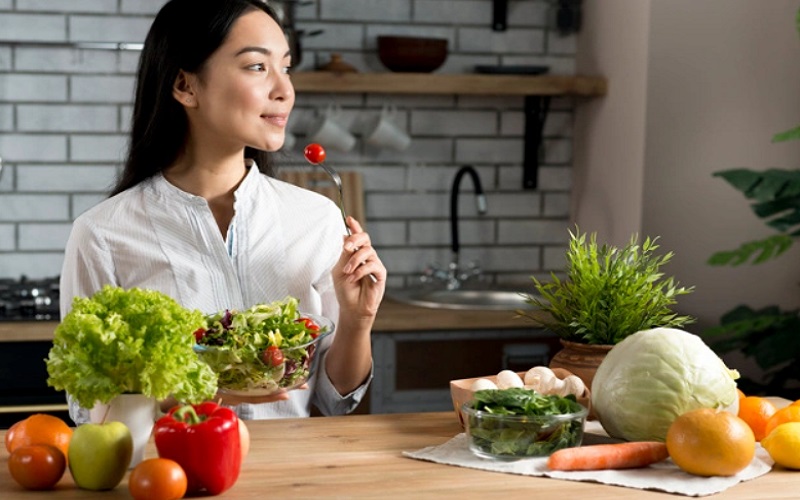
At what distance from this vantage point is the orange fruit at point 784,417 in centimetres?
194

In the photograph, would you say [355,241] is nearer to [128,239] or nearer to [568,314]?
[568,314]

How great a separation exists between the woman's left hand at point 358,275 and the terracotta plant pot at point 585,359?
0.39 metres

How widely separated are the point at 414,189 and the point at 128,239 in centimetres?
197

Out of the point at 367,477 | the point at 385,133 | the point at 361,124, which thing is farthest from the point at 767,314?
the point at 367,477

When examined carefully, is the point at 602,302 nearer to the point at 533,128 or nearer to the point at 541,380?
the point at 541,380

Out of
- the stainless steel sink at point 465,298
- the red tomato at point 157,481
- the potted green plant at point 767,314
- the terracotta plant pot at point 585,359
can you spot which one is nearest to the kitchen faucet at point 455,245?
the stainless steel sink at point 465,298

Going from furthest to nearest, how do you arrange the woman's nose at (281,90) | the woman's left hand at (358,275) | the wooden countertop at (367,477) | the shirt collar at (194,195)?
the shirt collar at (194,195)
the woman's nose at (281,90)
the woman's left hand at (358,275)
the wooden countertop at (367,477)

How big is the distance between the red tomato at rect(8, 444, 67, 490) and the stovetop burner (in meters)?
1.90

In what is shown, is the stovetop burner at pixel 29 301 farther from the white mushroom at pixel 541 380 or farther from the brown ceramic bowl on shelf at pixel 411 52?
the white mushroom at pixel 541 380

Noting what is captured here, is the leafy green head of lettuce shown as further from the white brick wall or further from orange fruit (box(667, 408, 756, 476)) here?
the white brick wall

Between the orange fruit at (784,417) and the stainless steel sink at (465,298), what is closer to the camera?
the orange fruit at (784,417)

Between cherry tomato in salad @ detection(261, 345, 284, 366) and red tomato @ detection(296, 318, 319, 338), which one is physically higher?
red tomato @ detection(296, 318, 319, 338)

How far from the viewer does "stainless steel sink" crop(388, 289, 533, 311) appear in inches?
158

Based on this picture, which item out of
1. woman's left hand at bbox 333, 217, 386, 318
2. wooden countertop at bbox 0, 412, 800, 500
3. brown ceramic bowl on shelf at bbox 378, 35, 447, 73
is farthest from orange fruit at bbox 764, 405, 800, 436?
brown ceramic bowl on shelf at bbox 378, 35, 447, 73
